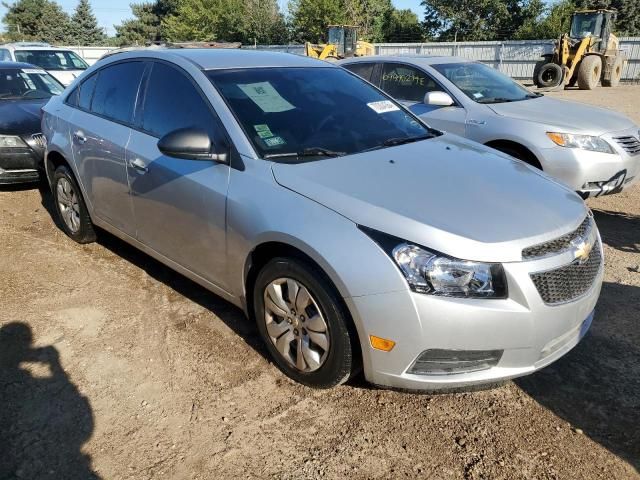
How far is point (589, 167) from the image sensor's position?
4957 mm

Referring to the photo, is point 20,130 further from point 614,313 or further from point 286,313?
point 614,313

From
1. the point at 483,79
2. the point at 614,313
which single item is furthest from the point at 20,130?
the point at 614,313

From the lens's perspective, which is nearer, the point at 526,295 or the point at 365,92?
the point at 526,295

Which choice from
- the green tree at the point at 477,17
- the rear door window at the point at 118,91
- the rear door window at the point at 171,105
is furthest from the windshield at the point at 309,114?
the green tree at the point at 477,17

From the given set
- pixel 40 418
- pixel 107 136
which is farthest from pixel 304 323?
pixel 107 136

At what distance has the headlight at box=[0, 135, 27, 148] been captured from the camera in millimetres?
6066

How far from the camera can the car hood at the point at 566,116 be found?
5141 millimetres

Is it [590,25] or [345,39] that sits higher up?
[590,25]

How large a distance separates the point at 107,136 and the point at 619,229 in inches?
184

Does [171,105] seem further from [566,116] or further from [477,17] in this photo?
[477,17]

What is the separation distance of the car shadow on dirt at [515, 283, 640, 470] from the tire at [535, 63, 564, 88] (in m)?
18.6

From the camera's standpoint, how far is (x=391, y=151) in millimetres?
3160

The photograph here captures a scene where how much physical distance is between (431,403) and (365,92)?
2.20m

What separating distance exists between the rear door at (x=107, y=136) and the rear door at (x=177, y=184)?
17cm
